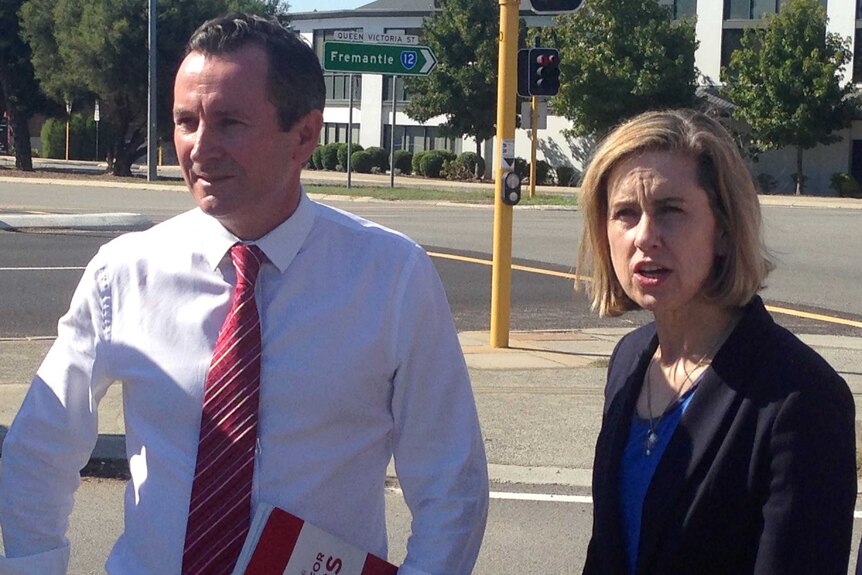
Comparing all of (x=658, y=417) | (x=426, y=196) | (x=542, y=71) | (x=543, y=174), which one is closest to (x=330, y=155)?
(x=543, y=174)

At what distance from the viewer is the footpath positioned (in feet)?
21.5

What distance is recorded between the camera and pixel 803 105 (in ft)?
139

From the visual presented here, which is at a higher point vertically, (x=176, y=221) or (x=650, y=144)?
(x=650, y=144)

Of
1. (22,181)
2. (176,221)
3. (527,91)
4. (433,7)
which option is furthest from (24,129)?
(176,221)

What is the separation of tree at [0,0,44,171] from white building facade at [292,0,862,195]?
33.0ft

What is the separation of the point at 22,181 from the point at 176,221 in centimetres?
3650

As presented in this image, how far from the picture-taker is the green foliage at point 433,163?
178 feet

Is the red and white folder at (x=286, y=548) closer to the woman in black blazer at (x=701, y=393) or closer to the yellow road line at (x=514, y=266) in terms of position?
the woman in black blazer at (x=701, y=393)

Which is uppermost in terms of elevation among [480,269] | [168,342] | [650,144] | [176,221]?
[650,144]

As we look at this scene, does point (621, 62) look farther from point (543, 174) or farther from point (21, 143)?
point (21, 143)

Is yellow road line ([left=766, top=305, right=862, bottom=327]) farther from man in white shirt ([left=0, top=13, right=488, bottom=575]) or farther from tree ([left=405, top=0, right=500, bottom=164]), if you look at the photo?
tree ([left=405, top=0, right=500, bottom=164])

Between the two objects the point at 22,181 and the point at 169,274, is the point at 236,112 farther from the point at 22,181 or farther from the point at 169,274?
the point at 22,181

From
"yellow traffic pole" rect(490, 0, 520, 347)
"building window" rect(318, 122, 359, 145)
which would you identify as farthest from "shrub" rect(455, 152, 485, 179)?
"yellow traffic pole" rect(490, 0, 520, 347)

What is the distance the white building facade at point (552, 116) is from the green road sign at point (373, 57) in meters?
10.2
